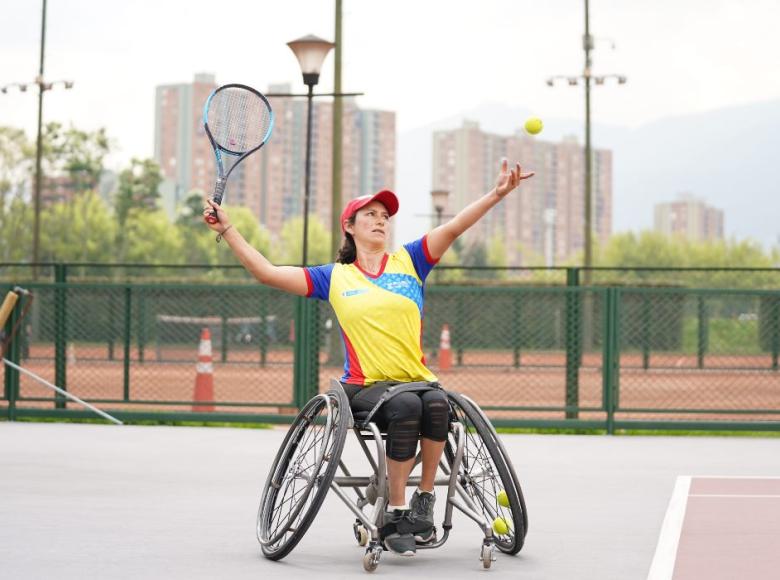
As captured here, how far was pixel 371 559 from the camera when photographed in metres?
5.86

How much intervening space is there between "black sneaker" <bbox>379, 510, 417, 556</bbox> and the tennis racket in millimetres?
1941

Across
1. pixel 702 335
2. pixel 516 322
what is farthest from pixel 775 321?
pixel 702 335

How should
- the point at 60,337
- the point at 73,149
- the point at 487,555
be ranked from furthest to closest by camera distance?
the point at 73,149 → the point at 60,337 → the point at 487,555

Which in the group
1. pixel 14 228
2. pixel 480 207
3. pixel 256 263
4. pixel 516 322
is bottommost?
pixel 516 322

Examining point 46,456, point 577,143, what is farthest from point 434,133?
point 46,456

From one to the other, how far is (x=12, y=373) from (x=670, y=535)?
8515mm

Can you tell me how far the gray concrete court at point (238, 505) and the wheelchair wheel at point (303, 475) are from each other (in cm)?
13

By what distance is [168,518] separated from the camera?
7.56 meters

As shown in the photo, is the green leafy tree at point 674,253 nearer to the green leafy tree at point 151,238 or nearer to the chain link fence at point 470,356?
the green leafy tree at point 151,238

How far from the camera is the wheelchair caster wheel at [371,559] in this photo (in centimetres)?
586

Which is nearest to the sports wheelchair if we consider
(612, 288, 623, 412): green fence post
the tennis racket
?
the tennis racket

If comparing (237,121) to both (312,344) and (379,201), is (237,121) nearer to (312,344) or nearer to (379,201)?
(379,201)

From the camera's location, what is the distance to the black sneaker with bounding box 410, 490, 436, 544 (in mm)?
6117

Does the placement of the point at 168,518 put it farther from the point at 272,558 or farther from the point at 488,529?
the point at 488,529
